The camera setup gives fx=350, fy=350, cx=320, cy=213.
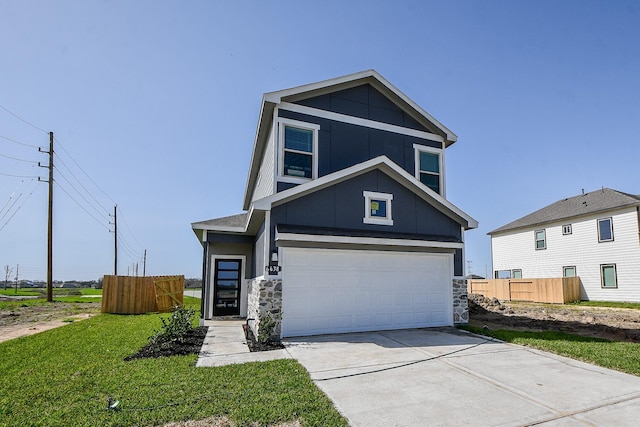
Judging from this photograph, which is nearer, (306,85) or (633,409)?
(633,409)

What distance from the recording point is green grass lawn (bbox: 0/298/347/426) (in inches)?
159

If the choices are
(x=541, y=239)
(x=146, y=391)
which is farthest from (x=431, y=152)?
(x=541, y=239)

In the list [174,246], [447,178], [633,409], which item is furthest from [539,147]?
[174,246]

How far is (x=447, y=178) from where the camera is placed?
1320cm

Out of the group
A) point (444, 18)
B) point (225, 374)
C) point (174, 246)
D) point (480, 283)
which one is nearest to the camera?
point (225, 374)

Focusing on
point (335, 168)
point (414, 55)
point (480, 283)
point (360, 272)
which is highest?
point (414, 55)

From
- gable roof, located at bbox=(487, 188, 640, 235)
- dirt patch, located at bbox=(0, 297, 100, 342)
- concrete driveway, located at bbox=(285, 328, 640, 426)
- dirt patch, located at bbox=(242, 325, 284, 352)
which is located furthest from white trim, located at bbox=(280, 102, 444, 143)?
gable roof, located at bbox=(487, 188, 640, 235)

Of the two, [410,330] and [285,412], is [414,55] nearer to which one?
[410,330]

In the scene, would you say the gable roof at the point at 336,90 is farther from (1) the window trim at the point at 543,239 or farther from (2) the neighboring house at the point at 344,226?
(1) the window trim at the point at 543,239

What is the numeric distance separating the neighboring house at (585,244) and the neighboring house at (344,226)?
46.0 ft

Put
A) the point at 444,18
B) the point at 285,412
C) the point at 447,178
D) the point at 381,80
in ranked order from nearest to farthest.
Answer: the point at 285,412 → the point at 444,18 → the point at 381,80 → the point at 447,178

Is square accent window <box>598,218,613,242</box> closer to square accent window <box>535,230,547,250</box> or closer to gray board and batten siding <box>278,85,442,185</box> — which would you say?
square accent window <box>535,230,547,250</box>

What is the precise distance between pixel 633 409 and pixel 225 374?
18.0 ft

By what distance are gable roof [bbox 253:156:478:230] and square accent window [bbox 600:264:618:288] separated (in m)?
15.1
